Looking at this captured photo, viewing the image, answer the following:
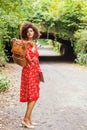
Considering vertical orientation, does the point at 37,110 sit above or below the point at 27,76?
below

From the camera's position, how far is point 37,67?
658cm

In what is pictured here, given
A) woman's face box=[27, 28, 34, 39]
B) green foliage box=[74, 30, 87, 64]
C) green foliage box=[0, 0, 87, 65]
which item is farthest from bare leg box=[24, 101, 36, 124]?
green foliage box=[0, 0, 87, 65]

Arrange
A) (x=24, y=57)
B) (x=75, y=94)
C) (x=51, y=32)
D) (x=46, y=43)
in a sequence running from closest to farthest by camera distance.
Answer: (x=24, y=57) → (x=75, y=94) → (x=51, y=32) → (x=46, y=43)

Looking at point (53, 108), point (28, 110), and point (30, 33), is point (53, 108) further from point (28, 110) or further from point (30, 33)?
point (30, 33)

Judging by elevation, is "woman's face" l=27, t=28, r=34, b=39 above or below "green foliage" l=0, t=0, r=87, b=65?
above

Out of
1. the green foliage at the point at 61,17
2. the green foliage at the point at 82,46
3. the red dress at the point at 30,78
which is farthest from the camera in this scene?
the green foliage at the point at 61,17

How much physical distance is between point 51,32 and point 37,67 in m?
20.6

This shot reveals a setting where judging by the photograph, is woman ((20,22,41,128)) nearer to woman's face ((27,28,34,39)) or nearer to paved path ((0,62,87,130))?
woman's face ((27,28,34,39))

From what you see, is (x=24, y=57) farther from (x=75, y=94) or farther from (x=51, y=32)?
(x=51, y=32)

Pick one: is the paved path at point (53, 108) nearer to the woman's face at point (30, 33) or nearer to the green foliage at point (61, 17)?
the woman's face at point (30, 33)

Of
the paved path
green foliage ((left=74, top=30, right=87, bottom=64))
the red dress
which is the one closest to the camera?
the red dress

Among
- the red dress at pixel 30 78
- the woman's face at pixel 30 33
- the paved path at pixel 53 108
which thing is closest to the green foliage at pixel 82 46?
the paved path at pixel 53 108

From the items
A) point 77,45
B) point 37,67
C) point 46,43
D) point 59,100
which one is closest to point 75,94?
point 59,100

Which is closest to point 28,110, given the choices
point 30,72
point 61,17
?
point 30,72
